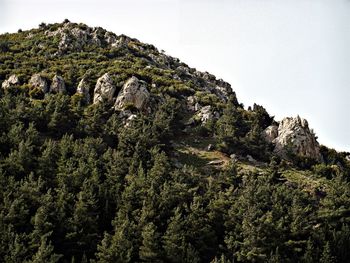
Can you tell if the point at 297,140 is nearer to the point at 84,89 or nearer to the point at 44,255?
the point at 84,89

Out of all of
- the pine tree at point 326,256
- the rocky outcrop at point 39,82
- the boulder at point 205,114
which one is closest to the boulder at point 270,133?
the boulder at point 205,114

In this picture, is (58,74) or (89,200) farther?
(58,74)

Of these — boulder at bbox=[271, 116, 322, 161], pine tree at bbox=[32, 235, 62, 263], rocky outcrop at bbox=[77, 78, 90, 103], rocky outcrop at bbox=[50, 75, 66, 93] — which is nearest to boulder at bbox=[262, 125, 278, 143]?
boulder at bbox=[271, 116, 322, 161]

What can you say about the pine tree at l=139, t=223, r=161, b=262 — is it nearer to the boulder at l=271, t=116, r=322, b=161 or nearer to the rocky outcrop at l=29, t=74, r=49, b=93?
the boulder at l=271, t=116, r=322, b=161

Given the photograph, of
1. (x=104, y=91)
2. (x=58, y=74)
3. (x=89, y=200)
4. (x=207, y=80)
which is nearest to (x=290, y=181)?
(x=89, y=200)

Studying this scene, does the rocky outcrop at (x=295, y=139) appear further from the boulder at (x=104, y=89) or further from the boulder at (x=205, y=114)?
the boulder at (x=104, y=89)

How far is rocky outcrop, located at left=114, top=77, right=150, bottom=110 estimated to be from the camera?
68250 mm

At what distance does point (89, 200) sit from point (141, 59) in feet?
191

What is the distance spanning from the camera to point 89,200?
4006cm

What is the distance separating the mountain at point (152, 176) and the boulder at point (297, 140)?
0.64 ft

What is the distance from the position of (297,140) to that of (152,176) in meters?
26.6

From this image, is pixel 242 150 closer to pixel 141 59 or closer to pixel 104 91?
pixel 104 91

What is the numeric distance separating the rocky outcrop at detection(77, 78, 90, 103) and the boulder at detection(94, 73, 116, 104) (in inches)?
58.0

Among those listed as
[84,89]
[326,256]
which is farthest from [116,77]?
[326,256]
